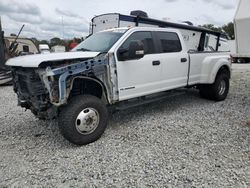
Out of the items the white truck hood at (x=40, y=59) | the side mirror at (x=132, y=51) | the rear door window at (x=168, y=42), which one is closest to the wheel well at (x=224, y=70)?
the rear door window at (x=168, y=42)

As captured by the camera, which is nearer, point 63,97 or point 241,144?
point 63,97

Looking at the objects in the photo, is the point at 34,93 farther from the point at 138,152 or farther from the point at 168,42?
the point at 168,42

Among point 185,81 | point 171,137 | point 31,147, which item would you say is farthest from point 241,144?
point 31,147

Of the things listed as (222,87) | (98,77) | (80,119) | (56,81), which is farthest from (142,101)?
(222,87)

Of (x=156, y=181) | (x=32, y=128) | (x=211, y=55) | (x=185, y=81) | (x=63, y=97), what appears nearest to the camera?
(x=156, y=181)

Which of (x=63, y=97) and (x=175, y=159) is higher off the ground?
(x=63, y=97)

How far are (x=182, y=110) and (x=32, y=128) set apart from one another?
11.5ft

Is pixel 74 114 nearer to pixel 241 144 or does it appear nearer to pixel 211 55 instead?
pixel 241 144

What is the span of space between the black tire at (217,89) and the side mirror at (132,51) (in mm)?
3265

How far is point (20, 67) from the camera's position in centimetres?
423

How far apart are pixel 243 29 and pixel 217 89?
Answer: 1957 mm

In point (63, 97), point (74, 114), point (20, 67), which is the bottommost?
point (74, 114)

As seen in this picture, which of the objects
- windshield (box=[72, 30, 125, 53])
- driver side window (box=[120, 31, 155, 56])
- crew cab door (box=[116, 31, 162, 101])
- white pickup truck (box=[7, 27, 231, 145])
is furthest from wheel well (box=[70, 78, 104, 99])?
driver side window (box=[120, 31, 155, 56])

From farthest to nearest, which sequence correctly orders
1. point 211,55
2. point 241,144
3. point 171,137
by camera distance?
1. point 211,55
2. point 171,137
3. point 241,144
